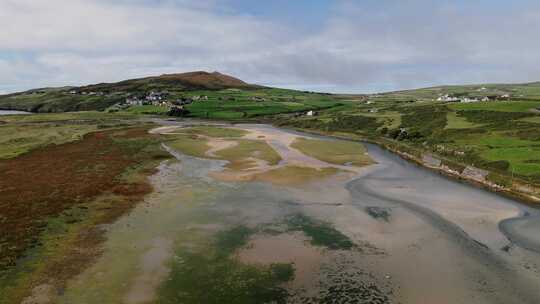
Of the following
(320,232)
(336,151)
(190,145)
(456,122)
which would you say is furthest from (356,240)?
(456,122)

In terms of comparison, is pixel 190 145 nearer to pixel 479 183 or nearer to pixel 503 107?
pixel 479 183

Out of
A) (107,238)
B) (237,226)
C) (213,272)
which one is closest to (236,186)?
(237,226)

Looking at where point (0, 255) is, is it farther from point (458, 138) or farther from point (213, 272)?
point (458, 138)

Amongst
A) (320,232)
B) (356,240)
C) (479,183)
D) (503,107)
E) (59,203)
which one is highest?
(503,107)

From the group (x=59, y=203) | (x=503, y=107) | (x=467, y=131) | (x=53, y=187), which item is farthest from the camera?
(x=503, y=107)

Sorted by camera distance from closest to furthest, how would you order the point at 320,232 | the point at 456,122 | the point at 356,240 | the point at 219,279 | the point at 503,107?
the point at 219,279 < the point at 356,240 < the point at 320,232 < the point at 456,122 < the point at 503,107

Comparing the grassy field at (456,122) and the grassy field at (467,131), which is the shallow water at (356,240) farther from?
the grassy field at (456,122)

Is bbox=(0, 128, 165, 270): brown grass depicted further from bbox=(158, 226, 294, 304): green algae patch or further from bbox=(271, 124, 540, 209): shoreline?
bbox=(271, 124, 540, 209): shoreline

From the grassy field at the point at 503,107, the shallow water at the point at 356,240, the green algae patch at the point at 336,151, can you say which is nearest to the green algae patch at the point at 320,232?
the shallow water at the point at 356,240
